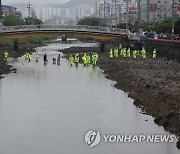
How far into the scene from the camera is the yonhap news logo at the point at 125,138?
18641 mm

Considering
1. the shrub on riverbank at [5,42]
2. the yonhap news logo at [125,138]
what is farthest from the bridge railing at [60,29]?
the yonhap news logo at [125,138]

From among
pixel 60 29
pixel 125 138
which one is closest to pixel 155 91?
pixel 125 138

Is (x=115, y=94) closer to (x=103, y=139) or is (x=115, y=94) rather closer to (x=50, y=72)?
(x=103, y=139)

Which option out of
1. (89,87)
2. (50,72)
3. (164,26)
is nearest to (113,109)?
(89,87)

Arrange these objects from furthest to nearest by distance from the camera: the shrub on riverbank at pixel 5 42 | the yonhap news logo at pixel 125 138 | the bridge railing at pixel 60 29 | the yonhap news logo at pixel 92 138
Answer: the shrub on riverbank at pixel 5 42
the bridge railing at pixel 60 29
the yonhap news logo at pixel 125 138
the yonhap news logo at pixel 92 138

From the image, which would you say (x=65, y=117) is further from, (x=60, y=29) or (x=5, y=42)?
(x=5, y=42)

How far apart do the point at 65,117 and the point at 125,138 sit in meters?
4.95

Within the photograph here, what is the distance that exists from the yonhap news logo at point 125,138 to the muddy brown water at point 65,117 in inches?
12.6

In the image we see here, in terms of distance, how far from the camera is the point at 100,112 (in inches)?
978

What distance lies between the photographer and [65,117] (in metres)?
23.7

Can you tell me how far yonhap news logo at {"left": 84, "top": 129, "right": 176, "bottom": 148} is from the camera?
18641mm

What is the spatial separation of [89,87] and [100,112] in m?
10.2

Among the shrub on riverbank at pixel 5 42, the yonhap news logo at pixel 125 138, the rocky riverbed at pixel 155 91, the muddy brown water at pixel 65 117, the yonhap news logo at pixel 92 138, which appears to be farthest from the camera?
the shrub on riverbank at pixel 5 42

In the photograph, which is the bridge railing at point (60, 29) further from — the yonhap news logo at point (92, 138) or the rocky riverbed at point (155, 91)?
the yonhap news logo at point (92, 138)
